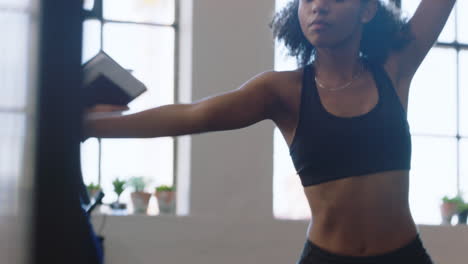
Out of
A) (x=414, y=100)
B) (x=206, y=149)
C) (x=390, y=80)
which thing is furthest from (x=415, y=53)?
(x=414, y=100)

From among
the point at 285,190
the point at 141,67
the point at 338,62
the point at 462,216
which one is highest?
the point at 141,67

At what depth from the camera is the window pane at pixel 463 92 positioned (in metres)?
4.34

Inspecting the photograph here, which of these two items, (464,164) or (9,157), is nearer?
(9,157)

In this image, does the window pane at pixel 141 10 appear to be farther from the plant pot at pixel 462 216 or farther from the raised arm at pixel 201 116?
the raised arm at pixel 201 116

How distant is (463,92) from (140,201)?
2013mm

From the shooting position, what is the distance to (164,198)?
368 centimetres

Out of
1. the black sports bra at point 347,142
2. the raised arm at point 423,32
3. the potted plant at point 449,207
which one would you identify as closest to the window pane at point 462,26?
the potted plant at point 449,207

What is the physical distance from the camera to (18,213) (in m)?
0.36

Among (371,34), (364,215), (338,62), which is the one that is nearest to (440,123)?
(371,34)

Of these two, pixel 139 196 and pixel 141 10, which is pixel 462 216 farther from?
pixel 141 10

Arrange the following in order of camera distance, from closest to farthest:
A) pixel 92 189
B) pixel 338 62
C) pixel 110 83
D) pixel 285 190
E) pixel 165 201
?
pixel 110 83 → pixel 338 62 → pixel 92 189 → pixel 165 201 → pixel 285 190

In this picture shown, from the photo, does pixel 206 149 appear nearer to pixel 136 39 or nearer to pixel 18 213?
pixel 136 39

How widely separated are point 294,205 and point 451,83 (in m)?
1.24

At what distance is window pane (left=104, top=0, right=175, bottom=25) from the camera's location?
155 inches
